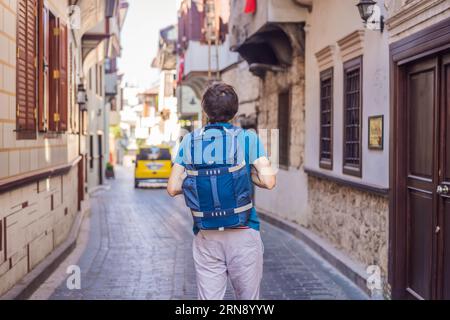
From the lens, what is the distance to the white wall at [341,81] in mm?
8094

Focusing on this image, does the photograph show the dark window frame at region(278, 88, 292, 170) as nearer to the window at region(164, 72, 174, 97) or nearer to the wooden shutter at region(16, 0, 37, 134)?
the wooden shutter at region(16, 0, 37, 134)

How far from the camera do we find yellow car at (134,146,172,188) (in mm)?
31984

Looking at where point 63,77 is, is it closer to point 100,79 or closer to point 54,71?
point 54,71

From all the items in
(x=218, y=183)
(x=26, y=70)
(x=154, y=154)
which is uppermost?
(x=26, y=70)

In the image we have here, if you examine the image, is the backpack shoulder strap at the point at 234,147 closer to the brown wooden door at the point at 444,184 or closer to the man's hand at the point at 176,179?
the man's hand at the point at 176,179

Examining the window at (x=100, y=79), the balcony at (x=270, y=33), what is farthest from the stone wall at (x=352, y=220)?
the window at (x=100, y=79)

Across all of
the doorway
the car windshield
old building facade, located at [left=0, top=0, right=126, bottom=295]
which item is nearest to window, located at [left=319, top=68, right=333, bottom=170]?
the doorway

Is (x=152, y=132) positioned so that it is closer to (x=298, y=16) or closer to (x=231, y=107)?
(x=298, y=16)

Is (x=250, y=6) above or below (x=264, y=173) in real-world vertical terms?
above

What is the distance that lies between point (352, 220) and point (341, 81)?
196 centimetres

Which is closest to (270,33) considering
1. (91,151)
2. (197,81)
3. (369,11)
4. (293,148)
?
(293,148)

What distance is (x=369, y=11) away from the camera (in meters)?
8.00

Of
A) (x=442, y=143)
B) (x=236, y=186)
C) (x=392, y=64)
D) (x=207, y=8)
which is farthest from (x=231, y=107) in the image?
(x=207, y=8)
